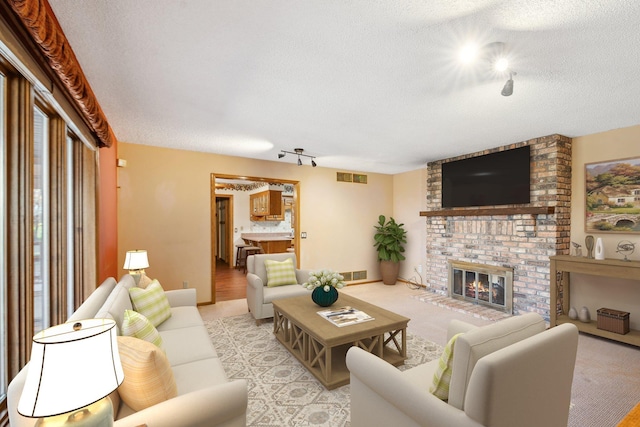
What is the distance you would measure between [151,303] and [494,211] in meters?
4.61

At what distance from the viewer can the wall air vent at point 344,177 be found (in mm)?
6112

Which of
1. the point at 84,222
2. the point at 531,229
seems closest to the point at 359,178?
the point at 531,229

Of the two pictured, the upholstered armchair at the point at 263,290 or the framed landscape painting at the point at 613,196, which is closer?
the framed landscape painting at the point at 613,196

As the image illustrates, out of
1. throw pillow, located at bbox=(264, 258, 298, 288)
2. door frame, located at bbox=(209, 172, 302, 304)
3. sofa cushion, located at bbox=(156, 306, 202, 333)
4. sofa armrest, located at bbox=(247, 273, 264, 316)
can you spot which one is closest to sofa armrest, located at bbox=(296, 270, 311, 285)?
throw pillow, located at bbox=(264, 258, 298, 288)

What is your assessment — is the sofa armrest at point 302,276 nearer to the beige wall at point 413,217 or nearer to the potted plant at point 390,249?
the potted plant at point 390,249

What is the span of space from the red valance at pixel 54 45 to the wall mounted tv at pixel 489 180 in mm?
4876

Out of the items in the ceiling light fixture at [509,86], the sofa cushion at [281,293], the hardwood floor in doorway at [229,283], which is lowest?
the hardwood floor in doorway at [229,283]

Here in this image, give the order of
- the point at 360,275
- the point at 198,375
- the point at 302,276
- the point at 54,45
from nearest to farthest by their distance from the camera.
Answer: the point at 54,45 → the point at 198,375 → the point at 302,276 → the point at 360,275

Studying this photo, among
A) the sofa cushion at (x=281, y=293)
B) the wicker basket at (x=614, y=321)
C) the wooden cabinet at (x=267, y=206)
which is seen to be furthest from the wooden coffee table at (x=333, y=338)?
the wooden cabinet at (x=267, y=206)

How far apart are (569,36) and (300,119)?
7.37 feet

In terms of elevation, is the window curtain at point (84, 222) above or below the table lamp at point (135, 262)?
above

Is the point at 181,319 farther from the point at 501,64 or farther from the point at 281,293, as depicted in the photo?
the point at 501,64

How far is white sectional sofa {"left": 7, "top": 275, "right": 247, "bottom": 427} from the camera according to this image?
3.96ft

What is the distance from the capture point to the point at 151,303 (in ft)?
8.33
